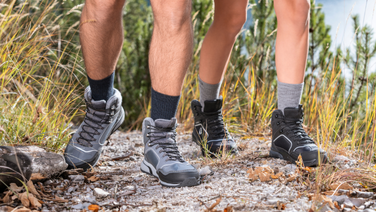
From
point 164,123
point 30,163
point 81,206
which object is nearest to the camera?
point 81,206

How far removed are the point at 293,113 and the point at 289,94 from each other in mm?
99

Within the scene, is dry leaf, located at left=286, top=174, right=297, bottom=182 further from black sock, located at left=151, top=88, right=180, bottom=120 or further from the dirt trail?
black sock, located at left=151, top=88, right=180, bottom=120

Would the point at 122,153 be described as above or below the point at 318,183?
below

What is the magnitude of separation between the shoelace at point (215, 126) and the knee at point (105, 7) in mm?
769

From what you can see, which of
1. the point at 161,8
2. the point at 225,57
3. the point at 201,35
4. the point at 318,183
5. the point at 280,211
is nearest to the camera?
the point at 280,211

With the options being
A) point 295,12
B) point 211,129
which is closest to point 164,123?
point 211,129

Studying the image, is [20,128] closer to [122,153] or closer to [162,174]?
[122,153]

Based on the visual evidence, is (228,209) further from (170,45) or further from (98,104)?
(98,104)

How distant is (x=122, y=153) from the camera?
7.00ft

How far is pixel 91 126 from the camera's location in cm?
165

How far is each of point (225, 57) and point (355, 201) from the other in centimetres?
108

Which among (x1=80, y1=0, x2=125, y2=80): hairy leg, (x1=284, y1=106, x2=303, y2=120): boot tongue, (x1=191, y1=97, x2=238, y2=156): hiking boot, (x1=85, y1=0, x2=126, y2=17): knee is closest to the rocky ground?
(x1=191, y1=97, x2=238, y2=156): hiking boot

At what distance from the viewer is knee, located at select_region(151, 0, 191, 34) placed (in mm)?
1314

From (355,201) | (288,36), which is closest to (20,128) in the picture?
(288,36)
